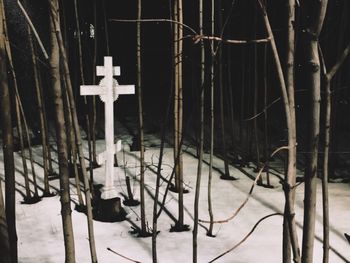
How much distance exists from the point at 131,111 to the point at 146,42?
2.66 meters

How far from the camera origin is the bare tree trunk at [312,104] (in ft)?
4.02

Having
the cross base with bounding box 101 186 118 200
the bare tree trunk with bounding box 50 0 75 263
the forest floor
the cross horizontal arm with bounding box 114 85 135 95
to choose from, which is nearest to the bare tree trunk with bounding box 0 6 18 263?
the bare tree trunk with bounding box 50 0 75 263

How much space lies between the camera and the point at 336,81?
25.2 ft

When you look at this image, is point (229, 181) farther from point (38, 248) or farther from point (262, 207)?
point (38, 248)

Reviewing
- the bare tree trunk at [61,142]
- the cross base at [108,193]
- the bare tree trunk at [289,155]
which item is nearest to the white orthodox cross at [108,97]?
the cross base at [108,193]

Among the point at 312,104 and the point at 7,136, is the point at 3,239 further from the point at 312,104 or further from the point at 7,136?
the point at 312,104

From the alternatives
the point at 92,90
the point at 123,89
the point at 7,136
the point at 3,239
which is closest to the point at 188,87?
the point at 123,89

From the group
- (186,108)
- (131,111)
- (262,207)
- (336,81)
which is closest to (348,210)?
(262,207)

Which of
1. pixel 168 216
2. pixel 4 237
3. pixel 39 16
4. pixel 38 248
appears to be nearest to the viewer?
pixel 4 237

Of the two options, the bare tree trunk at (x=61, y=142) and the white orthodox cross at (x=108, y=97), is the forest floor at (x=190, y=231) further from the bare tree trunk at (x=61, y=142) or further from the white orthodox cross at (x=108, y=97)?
the bare tree trunk at (x=61, y=142)

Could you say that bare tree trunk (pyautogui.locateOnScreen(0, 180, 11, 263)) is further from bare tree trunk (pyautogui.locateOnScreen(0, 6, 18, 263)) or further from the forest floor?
the forest floor

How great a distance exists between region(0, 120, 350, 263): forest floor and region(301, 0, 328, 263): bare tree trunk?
109 inches

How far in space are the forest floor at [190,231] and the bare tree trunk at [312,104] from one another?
9.12 feet

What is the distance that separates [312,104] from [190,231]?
12.9 ft
